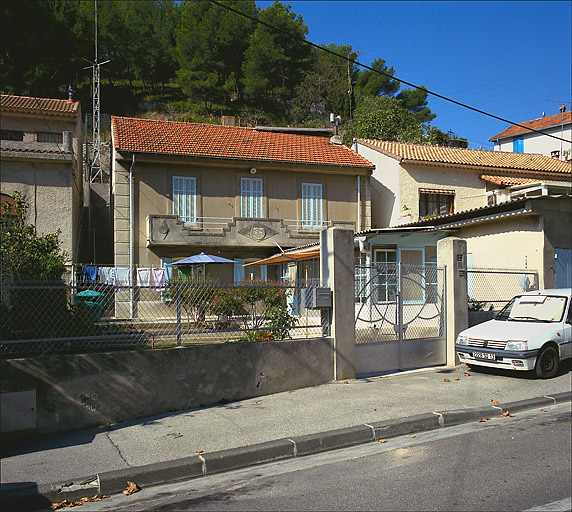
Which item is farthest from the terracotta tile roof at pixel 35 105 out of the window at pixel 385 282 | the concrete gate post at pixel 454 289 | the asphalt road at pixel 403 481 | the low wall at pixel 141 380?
the asphalt road at pixel 403 481

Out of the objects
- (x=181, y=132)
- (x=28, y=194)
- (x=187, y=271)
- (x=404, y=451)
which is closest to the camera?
(x=404, y=451)

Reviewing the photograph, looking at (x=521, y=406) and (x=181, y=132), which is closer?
(x=521, y=406)

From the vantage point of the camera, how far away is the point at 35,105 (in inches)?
996

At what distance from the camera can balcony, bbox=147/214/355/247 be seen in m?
20.5

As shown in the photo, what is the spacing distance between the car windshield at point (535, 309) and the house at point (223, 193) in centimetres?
1200

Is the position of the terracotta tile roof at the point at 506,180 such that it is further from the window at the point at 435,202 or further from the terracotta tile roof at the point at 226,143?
the terracotta tile roof at the point at 226,143

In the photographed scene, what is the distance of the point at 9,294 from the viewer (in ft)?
22.8

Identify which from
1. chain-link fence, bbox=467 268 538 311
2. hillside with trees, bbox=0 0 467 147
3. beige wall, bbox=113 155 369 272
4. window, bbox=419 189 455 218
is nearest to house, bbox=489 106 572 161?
hillside with trees, bbox=0 0 467 147

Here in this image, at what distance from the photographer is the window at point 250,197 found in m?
22.8

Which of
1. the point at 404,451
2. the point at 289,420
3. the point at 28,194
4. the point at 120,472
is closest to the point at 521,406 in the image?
the point at 404,451

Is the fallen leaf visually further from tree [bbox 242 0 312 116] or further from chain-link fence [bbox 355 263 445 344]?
tree [bbox 242 0 312 116]

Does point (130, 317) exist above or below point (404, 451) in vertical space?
above

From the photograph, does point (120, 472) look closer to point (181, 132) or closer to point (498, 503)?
point (498, 503)

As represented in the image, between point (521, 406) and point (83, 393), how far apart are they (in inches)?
256
